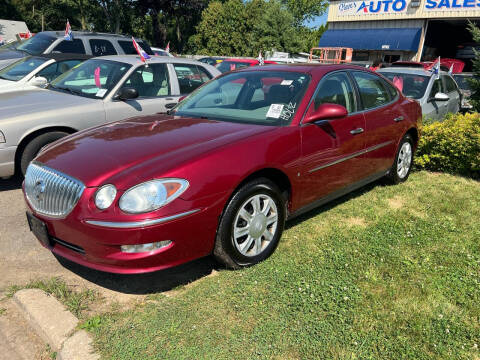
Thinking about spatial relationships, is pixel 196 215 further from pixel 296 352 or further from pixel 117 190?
pixel 296 352

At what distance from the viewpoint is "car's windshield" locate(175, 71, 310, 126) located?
3.59 metres

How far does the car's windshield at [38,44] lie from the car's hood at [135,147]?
7.17 meters

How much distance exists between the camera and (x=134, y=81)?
222 inches

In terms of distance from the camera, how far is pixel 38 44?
32.1ft

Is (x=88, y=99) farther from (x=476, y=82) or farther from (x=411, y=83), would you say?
(x=476, y=82)

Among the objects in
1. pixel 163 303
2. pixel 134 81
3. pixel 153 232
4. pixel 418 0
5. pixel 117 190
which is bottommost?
pixel 163 303

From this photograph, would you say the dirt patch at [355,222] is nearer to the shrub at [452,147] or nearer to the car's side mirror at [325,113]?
the car's side mirror at [325,113]

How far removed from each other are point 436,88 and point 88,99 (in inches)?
253

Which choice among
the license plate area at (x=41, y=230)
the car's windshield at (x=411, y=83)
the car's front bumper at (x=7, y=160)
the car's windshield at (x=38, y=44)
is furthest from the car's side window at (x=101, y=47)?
the license plate area at (x=41, y=230)

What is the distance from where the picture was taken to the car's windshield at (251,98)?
11.8ft

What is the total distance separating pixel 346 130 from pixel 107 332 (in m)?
2.76

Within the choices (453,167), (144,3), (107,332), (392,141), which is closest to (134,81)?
(392,141)

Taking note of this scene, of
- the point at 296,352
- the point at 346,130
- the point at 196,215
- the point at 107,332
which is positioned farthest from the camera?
the point at 346,130

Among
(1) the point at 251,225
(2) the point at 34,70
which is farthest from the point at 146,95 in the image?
(1) the point at 251,225
